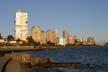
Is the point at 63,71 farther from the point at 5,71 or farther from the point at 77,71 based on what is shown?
the point at 5,71

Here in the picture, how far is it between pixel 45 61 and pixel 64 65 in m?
4.12

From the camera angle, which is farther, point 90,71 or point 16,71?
point 90,71

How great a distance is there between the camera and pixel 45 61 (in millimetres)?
60406

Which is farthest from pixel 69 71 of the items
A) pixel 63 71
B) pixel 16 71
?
pixel 16 71

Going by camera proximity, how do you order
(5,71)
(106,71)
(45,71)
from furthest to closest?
(106,71) → (45,71) → (5,71)

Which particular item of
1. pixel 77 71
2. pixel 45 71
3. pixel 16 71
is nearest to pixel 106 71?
pixel 77 71

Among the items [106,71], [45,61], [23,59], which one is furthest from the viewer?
[45,61]

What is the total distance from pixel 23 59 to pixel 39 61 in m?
5.00

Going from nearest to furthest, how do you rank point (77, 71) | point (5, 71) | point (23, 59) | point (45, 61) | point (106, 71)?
point (5, 71), point (77, 71), point (106, 71), point (23, 59), point (45, 61)

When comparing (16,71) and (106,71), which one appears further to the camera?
(106,71)

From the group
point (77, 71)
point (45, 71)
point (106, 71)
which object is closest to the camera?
point (45, 71)

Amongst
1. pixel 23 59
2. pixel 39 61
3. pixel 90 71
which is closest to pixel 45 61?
pixel 39 61

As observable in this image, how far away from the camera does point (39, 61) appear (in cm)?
6069

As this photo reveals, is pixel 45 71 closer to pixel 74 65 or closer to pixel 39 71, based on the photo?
pixel 39 71
